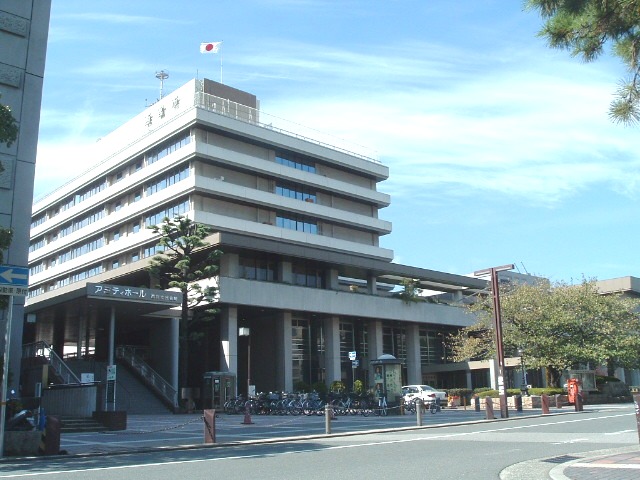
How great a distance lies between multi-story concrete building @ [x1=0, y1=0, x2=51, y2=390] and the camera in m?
29.9

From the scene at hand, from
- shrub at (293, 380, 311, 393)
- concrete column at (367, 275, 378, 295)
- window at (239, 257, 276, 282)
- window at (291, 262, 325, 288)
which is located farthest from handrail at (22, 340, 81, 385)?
concrete column at (367, 275, 378, 295)

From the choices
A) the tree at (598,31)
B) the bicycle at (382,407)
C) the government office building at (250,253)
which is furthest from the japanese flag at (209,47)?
the tree at (598,31)

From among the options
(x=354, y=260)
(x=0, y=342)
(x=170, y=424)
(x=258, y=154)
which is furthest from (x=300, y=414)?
(x=258, y=154)

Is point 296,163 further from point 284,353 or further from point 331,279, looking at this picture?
point 284,353

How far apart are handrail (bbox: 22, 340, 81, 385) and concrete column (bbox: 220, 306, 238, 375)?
12328 millimetres

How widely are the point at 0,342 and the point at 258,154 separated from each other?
35.6 meters

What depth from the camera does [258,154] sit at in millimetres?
60875

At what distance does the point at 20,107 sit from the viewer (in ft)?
101

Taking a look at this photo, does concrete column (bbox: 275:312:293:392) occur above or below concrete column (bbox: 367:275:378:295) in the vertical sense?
below

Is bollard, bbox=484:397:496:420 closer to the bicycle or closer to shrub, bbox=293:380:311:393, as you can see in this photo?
the bicycle

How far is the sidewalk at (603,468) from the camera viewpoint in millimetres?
10852

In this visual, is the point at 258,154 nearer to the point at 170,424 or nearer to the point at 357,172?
the point at 357,172

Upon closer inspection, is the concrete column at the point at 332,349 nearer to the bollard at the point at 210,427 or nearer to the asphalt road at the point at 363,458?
the asphalt road at the point at 363,458

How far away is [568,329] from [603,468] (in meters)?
39.2
